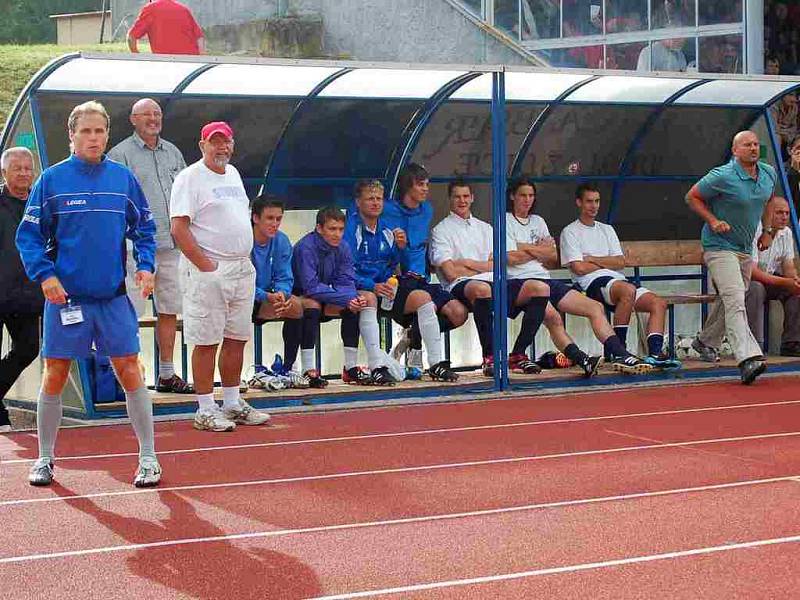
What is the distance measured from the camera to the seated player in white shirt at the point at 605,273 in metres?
11.5

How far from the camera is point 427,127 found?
38.5 feet

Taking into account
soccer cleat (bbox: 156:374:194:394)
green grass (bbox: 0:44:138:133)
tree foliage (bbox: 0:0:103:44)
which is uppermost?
tree foliage (bbox: 0:0:103:44)

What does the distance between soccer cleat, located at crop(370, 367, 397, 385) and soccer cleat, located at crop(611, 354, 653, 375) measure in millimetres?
1749

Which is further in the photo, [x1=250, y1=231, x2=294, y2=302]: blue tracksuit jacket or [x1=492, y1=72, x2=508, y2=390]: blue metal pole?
[x1=492, y1=72, x2=508, y2=390]: blue metal pole

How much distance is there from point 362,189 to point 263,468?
3.58 meters

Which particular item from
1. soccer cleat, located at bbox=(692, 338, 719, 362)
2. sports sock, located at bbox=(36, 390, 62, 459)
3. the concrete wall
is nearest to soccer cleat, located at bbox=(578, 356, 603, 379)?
soccer cleat, located at bbox=(692, 338, 719, 362)

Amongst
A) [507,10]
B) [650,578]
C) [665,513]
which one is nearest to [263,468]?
[665,513]

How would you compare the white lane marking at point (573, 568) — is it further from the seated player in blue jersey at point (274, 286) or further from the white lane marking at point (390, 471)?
the seated player in blue jersey at point (274, 286)

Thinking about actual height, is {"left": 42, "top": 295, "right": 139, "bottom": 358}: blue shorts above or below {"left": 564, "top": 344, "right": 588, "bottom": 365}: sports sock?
above

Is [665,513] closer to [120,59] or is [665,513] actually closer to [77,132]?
[77,132]

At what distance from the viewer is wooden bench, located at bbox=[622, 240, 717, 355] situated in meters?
12.3

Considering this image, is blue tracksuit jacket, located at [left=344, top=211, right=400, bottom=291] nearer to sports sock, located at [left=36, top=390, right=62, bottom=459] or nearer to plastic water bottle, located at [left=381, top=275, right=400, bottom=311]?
plastic water bottle, located at [left=381, top=275, right=400, bottom=311]

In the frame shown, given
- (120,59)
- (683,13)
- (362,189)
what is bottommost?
(362,189)

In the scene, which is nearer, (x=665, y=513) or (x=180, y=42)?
(x=665, y=513)
